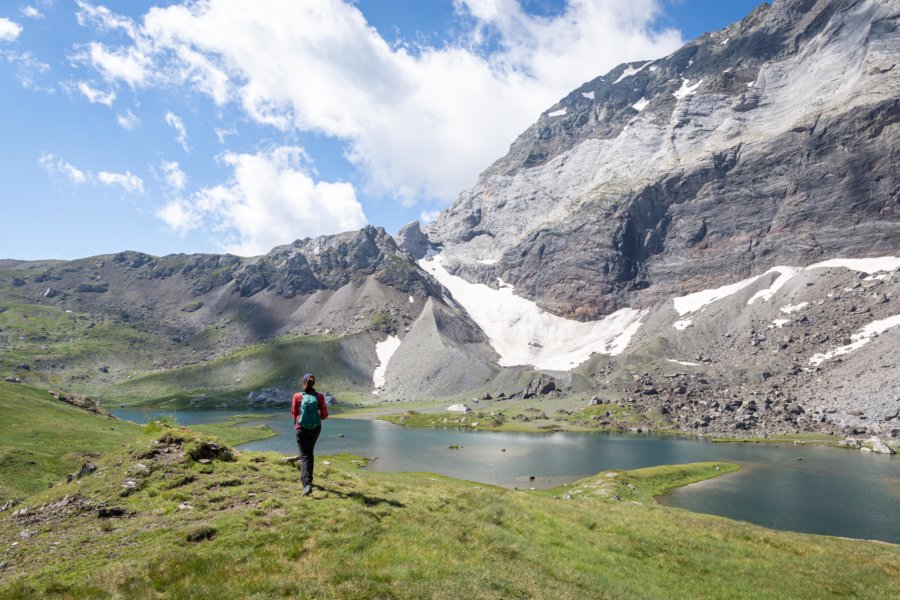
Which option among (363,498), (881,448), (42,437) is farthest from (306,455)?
(881,448)

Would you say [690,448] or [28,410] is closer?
[28,410]

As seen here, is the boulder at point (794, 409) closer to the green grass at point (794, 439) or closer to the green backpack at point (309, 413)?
the green grass at point (794, 439)

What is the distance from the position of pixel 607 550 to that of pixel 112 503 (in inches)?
788

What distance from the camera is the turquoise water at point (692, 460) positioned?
59094 mm

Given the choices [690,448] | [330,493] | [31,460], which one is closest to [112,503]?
[330,493]

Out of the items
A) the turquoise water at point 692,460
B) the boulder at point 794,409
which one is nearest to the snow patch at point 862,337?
the boulder at point 794,409

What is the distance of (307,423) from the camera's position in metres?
19.1

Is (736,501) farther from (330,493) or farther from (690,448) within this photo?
(330,493)

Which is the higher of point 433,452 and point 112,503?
point 112,503

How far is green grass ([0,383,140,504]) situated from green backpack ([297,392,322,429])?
27.3m

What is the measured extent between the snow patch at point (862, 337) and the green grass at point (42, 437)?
21009 cm

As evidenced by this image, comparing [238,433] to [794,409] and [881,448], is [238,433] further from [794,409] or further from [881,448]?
[794,409]

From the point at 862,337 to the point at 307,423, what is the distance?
219 metres

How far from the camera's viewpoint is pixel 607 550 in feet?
68.5
